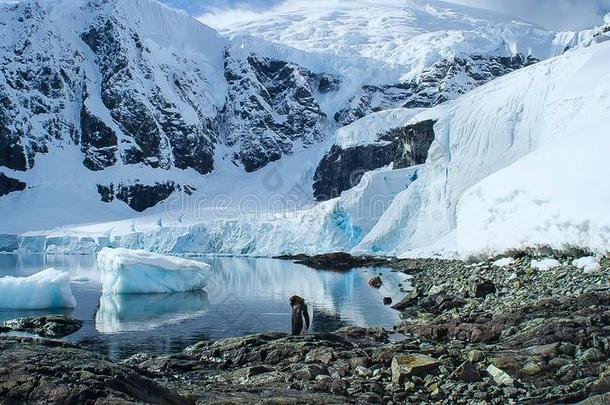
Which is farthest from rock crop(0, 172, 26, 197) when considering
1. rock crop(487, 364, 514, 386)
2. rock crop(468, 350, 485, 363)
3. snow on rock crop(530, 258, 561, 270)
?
rock crop(487, 364, 514, 386)

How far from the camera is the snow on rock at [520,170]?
651 inches

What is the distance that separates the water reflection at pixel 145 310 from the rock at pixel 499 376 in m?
11.9

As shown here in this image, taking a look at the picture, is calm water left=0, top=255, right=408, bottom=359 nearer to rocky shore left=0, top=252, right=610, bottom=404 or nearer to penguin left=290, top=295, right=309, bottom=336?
penguin left=290, top=295, right=309, bottom=336

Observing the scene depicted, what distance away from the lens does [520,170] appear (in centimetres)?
2017

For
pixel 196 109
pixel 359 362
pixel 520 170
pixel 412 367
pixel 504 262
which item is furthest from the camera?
pixel 196 109

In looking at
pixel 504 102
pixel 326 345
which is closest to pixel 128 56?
pixel 504 102

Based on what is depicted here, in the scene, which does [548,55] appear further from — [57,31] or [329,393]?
[329,393]

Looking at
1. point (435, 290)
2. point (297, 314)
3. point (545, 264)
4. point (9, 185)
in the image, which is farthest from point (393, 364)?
point (9, 185)

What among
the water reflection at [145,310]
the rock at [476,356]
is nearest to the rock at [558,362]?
the rock at [476,356]

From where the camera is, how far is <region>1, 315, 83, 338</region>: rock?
17031 mm

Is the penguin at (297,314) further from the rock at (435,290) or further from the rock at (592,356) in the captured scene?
the rock at (435,290)

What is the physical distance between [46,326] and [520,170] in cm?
1546

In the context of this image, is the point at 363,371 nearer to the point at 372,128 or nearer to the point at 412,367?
the point at 412,367

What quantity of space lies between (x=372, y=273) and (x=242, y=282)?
30.2 feet
